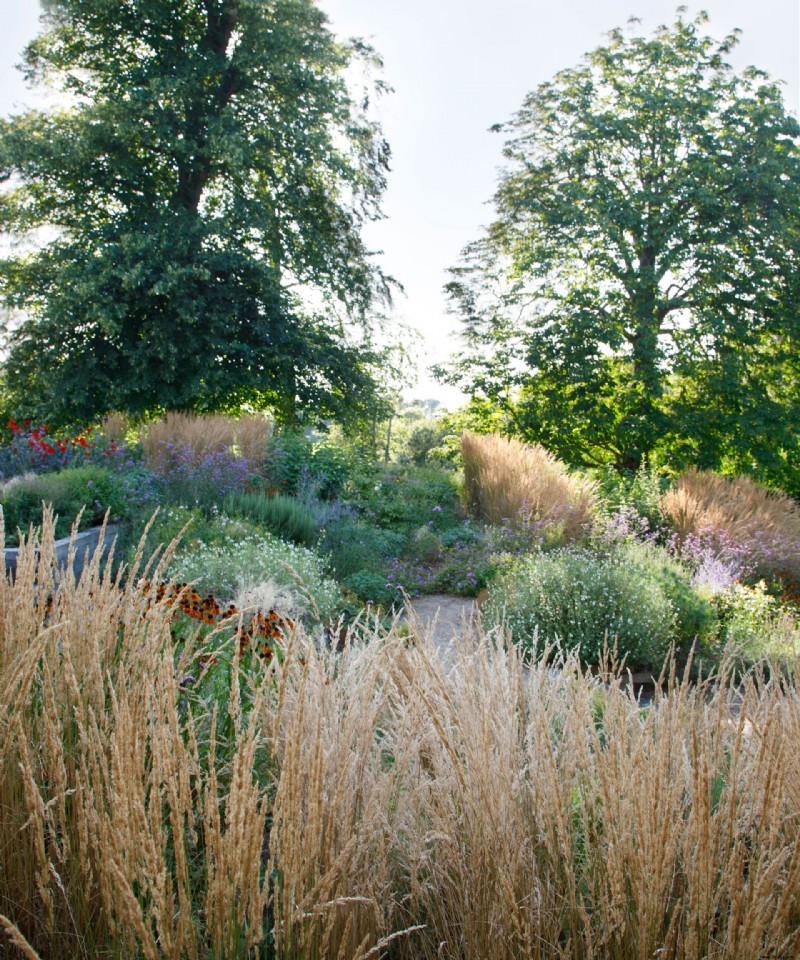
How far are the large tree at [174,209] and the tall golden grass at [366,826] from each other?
12.2 metres

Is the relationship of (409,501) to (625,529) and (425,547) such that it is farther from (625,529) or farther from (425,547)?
(625,529)

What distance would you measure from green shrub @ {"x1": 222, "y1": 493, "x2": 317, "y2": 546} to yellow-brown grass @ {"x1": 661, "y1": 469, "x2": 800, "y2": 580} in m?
4.68

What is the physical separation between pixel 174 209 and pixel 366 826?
15.2m

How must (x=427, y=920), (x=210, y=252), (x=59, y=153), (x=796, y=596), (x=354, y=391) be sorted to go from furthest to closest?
(x=354, y=391)
(x=210, y=252)
(x=59, y=153)
(x=796, y=596)
(x=427, y=920)

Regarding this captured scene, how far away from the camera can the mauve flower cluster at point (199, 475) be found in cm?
796

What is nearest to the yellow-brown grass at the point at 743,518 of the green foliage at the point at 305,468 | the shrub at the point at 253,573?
the green foliage at the point at 305,468

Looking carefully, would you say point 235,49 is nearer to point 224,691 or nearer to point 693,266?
point 693,266

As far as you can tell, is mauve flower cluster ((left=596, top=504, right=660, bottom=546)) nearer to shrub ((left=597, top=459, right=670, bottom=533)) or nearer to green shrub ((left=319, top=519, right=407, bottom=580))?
shrub ((left=597, top=459, right=670, bottom=533))

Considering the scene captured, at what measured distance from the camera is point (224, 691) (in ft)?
8.60

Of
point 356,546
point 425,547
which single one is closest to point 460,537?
point 425,547

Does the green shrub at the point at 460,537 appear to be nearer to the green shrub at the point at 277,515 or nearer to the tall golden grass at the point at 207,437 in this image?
the green shrub at the point at 277,515

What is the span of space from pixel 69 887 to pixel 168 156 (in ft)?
51.9

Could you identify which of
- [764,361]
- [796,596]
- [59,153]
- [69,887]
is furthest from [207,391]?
[69,887]

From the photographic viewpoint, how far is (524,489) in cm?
982
